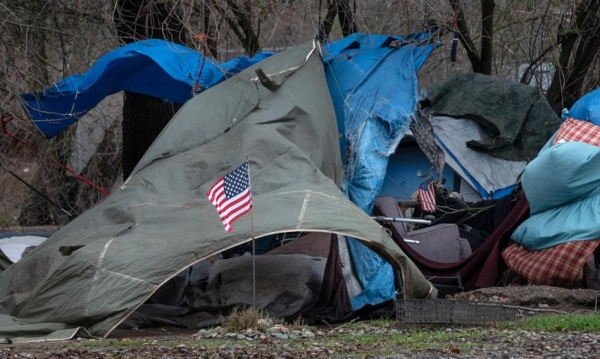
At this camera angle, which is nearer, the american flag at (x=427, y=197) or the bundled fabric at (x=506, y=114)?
the american flag at (x=427, y=197)

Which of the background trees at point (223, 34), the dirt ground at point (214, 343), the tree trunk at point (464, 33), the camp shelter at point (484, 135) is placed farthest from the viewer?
the tree trunk at point (464, 33)

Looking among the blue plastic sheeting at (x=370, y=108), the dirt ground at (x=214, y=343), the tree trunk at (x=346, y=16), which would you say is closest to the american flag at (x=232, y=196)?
the dirt ground at (x=214, y=343)

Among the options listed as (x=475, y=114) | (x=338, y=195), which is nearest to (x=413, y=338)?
(x=338, y=195)

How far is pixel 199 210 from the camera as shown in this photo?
31.4 feet

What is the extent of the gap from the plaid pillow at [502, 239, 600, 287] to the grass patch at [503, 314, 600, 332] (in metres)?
1.69

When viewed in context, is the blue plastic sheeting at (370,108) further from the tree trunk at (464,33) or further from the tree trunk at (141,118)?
the tree trunk at (141,118)

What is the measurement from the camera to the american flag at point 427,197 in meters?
11.3

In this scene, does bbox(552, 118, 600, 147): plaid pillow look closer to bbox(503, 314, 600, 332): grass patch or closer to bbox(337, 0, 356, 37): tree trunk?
bbox(503, 314, 600, 332): grass patch

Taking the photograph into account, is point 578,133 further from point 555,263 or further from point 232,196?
point 232,196

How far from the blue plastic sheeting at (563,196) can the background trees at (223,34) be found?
8.19ft

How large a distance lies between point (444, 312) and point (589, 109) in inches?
162

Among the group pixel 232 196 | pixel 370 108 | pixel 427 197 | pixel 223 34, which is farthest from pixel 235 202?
pixel 223 34

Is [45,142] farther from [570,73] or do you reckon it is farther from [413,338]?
[413,338]

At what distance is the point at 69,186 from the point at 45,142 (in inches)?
46.0
